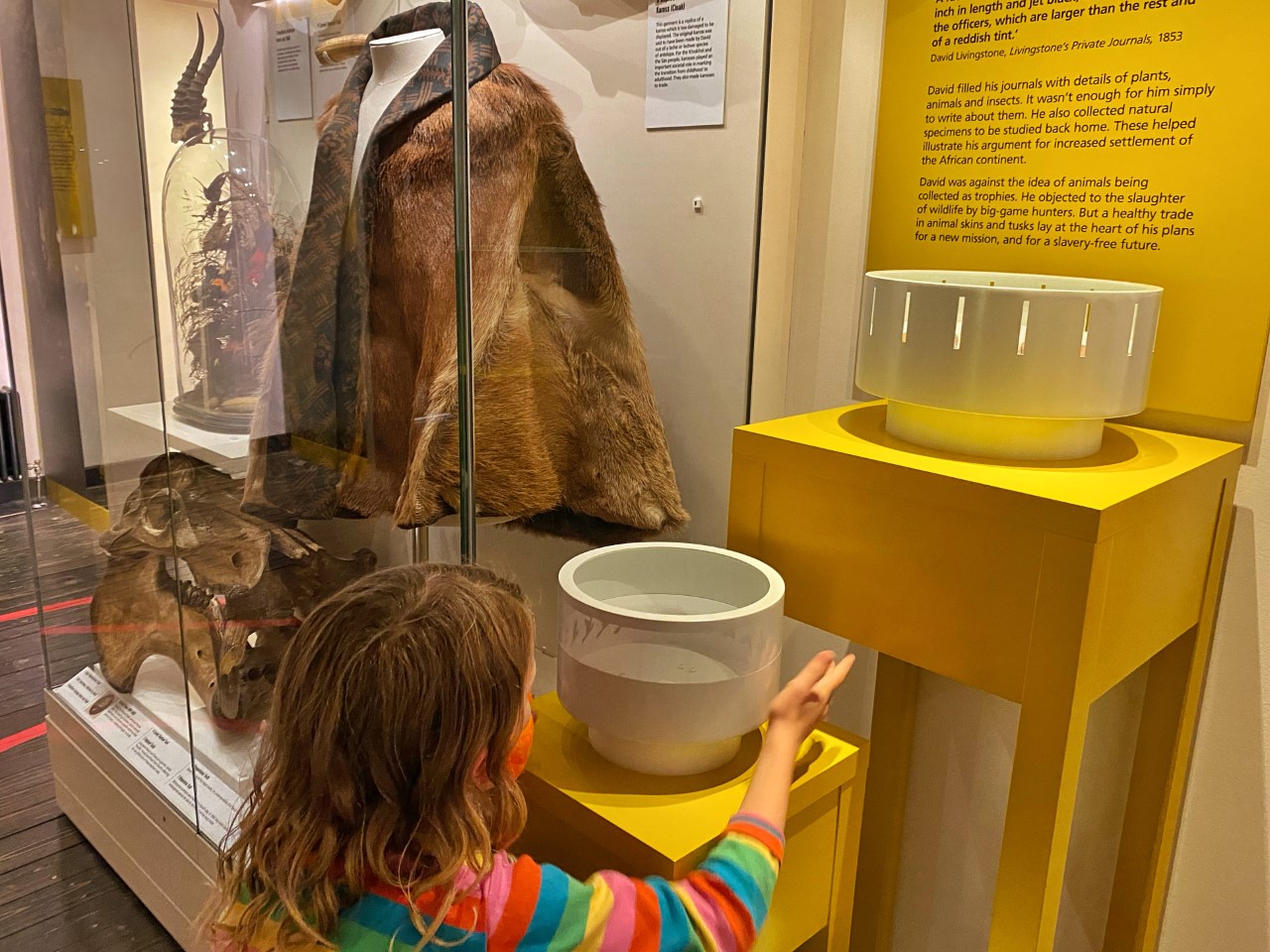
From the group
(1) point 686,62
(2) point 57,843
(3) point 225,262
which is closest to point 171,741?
(2) point 57,843

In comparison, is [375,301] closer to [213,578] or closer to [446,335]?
[446,335]

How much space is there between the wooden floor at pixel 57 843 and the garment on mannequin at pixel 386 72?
0.85 meters

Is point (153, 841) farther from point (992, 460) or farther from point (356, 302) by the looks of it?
point (992, 460)

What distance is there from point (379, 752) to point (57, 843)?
4.59 ft

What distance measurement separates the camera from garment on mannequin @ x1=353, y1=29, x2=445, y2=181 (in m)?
1.16

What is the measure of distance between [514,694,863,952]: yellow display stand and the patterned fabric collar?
45cm

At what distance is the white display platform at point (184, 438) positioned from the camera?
1.29 m

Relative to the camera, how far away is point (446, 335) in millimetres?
1142

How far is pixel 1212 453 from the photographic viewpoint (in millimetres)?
962

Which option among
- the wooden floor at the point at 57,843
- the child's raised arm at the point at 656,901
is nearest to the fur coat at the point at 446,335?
the child's raised arm at the point at 656,901

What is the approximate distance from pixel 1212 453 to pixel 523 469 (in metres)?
0.74

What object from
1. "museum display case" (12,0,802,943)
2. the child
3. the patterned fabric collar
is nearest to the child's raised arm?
the child

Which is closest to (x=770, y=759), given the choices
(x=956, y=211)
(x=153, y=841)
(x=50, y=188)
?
(x=956, y=211)

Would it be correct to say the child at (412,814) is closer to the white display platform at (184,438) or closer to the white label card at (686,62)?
the white display platform at (184,438)
